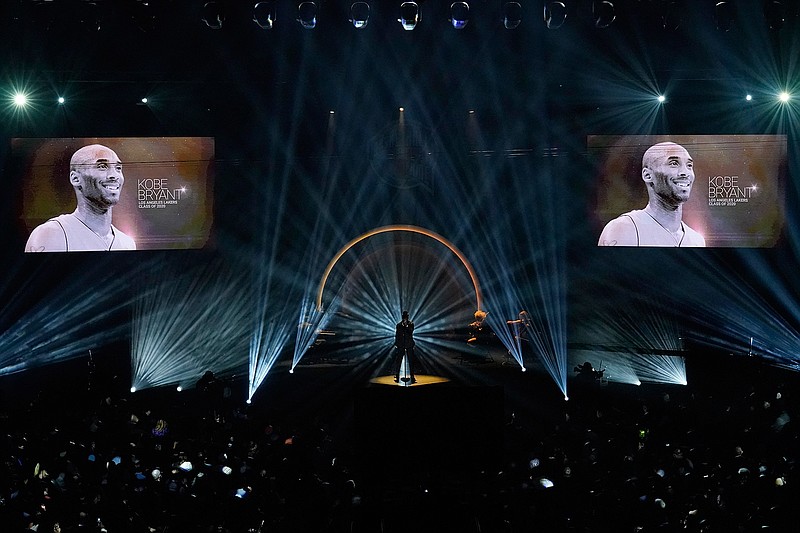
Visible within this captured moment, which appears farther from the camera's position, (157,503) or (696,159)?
(696,159)

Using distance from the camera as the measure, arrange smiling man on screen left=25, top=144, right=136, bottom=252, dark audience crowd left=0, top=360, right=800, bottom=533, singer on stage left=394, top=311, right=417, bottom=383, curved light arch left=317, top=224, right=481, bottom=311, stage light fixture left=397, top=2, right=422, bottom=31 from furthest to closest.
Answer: curved light arch left=317, top=224, right=481, bottom=311 < smiling man on screen left=25, top=144, right=136, bottom=252 < singer on stage left=394, top=311, right=417, bottom=383 < stage light fixture left=397, top=2, right=422, bottom=31 < dark audience crowd left=0, top=360, right=800, bottom=533

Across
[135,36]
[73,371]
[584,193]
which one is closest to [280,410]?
[73,371]

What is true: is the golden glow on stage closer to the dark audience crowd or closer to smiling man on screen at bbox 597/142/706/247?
the dark audience crowd

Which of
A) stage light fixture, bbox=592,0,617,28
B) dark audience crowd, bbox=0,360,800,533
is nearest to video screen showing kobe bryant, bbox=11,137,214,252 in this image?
dark audience crowd, bbox=0,360,800,533

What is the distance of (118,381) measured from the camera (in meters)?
9.72

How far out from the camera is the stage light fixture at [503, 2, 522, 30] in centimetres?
785

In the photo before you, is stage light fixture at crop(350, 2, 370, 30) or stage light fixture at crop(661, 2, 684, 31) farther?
stage light fixture at crop(350, 2, 370, 30)

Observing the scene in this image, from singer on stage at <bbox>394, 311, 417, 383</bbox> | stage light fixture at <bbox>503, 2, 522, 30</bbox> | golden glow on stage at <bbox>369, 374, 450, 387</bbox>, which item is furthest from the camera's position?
singer on stage at <bbox>394, 311, 417, 383</bbox>

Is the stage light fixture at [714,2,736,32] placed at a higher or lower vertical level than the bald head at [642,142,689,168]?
lower

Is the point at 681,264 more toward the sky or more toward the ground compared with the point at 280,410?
more toward the sky

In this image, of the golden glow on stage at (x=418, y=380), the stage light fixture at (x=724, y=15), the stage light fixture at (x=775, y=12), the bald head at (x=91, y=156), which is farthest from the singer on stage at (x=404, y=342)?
the stage light fixture at (x=775, y=12)

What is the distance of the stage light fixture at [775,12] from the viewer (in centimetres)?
758

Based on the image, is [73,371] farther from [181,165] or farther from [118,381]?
[181,165]

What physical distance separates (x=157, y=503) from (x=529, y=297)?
27.1 feet
